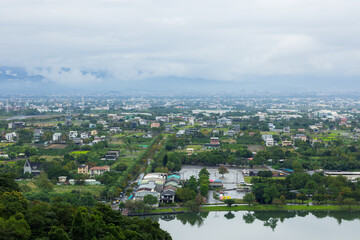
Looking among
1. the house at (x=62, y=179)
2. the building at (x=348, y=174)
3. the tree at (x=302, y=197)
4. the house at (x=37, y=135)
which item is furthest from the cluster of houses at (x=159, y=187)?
the house at (x=37, y=135)

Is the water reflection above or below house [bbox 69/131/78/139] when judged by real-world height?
below

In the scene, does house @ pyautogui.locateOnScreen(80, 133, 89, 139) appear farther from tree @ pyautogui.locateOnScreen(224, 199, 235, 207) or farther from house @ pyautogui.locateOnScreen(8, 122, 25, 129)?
tree @ pyautogui.locateOnScreen(224, 199, 235, 207)

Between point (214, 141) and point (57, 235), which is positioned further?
point (214, 141)

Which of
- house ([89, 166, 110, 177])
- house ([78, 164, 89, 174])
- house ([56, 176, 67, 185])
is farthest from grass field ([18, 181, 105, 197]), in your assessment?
house ([78, 164, 89, 174])

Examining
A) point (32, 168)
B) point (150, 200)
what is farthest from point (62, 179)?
point (150, 200)

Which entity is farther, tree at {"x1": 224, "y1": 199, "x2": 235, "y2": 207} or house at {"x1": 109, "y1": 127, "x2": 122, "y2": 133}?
house at {"x1": 109, "y1": 127, "x2": 122, "y2": 133}

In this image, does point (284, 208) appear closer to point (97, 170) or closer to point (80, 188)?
point (80, 188)
